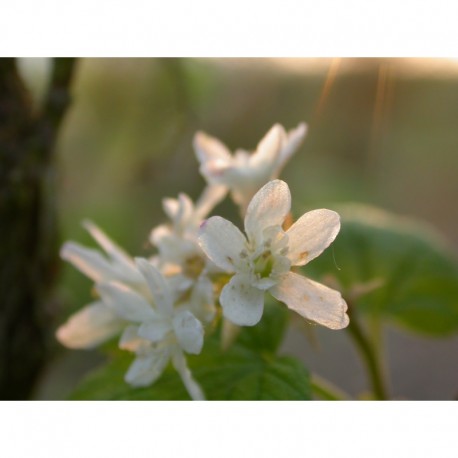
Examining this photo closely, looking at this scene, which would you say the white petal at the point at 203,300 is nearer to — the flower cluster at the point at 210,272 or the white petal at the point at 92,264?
the flower cluster at the point at 210,272

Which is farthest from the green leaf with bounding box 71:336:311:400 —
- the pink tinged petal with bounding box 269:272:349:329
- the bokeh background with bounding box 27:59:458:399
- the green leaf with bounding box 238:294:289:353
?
the bokeh background with bounding box 27:59:458:399

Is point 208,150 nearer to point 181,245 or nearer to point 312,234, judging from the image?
point 181,245

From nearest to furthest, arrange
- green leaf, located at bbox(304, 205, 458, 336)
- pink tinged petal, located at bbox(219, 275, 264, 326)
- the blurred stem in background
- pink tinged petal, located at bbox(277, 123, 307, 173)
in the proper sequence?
pink tinged petal, located at bbox(219, 275, 264, 326)
pink tinged petal, located at bbox(277, 123, 307, 173)
the blurred stem in background
green leaf, located at bbox(304, 205, 458, 336)

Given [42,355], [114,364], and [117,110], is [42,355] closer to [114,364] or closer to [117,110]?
[114,364]

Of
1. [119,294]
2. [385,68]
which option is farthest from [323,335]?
[119,294]

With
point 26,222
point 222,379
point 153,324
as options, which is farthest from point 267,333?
point 26,222

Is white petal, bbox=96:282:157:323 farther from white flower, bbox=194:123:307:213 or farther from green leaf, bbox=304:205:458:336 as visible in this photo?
green leaf, bbox=304:205:458:336

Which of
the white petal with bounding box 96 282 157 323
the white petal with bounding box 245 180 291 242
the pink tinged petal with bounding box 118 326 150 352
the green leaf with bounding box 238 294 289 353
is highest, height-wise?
the white petal with bounding box 245 180 291 242
